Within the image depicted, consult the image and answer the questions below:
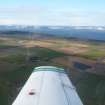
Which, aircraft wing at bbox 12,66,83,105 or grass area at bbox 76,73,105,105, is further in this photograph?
grass area at bbox 76,73,105,105

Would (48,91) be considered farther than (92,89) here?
No

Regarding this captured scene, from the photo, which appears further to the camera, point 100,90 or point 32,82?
point 100,90

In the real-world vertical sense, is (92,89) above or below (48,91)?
below

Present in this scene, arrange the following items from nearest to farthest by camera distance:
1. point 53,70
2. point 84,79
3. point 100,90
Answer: point 53,70 → point 100,90 → point 84,79

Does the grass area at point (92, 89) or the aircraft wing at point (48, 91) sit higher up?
the aircraft wing at point (48, 91)

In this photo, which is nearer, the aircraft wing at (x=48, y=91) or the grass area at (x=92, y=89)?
the aircraft wing at (x=48, y=91)

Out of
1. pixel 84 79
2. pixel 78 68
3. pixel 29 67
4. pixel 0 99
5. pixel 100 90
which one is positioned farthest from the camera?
pixel 78 68

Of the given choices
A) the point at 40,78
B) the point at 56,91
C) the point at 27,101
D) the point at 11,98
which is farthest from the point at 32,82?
the point at 11,98

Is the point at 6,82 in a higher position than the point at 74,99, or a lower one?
lower

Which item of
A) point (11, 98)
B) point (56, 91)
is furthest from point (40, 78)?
point (11, 98)

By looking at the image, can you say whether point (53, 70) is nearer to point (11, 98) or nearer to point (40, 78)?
point (40, 78)

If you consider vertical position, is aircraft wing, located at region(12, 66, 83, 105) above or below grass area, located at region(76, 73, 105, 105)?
above
